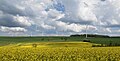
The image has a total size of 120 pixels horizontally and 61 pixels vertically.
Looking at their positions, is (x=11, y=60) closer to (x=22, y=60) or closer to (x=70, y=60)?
(x=22, y=60)

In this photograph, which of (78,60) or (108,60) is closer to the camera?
(78,60)

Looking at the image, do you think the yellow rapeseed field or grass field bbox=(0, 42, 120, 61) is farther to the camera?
grass field bbox=(0, 42, 120, 61)

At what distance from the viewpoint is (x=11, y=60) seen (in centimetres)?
3709

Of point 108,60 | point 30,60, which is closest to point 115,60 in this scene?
point 108,60

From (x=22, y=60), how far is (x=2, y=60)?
8.55 feet

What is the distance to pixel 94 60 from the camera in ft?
120

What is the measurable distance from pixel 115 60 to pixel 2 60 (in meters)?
14.8

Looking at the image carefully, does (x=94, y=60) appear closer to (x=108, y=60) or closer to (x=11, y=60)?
(x=108, y=60)

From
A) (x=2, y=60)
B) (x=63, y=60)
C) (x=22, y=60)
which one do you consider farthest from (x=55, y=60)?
(x=2, y=60)

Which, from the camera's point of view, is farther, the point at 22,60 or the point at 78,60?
the point at 22,60

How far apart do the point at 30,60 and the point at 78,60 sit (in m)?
6.24

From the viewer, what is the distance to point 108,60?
37.8 meters

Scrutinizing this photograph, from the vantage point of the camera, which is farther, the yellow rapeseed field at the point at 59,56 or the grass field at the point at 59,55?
the grass field at the point at 59,55

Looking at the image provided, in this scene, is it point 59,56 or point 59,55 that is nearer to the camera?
point 59,56
